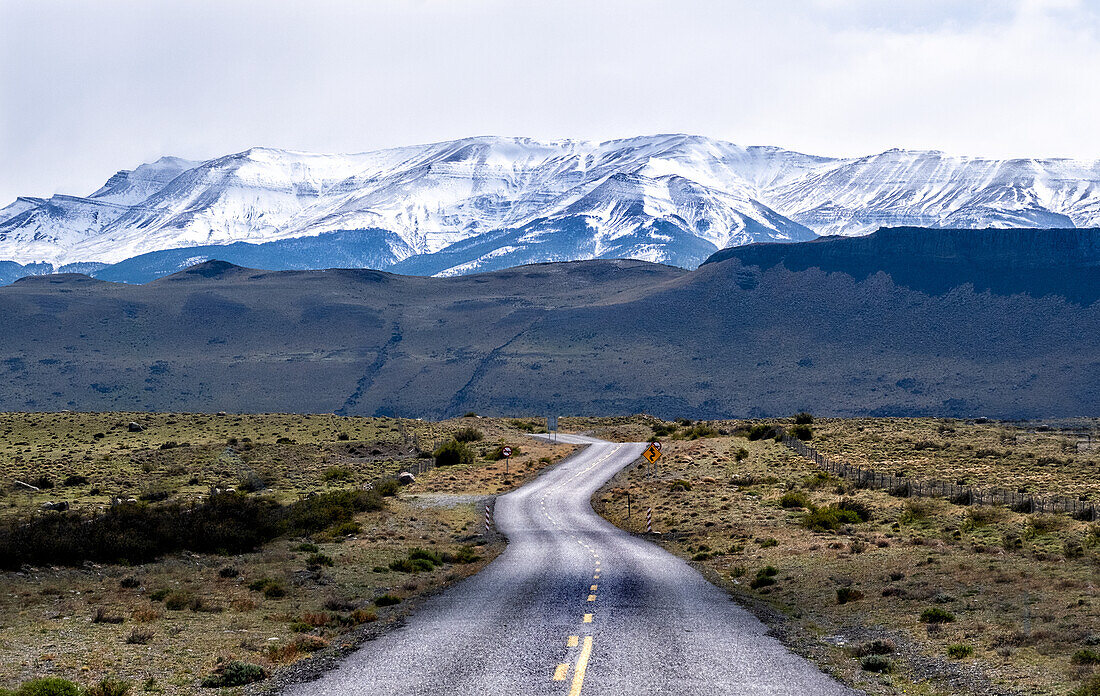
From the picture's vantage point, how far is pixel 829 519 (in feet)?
120

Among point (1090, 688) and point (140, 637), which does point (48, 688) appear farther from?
Answer: point (1090, 688)

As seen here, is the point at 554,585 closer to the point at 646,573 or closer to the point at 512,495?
the point at 646,573

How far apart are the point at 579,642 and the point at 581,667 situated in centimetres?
186

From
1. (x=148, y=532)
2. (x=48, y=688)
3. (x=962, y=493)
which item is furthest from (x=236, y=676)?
(x=962, y=493)

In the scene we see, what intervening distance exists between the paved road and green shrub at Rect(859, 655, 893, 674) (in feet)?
3.24

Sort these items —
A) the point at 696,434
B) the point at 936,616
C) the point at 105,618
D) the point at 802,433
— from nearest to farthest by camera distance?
the point at 105,618
the point at 936,616
the point at 802,433
the point at 696,434

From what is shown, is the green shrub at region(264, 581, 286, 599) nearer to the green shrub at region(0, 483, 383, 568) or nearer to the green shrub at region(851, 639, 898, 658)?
the green shrub at region(0, 483, 383, 568)

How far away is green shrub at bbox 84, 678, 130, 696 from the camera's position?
14.6 meters

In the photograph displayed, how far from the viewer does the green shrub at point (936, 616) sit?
20.1 meters

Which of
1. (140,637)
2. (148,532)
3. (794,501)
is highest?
(140,637)

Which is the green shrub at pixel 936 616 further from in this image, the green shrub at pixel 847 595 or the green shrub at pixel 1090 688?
the green shrub at pixel 1090 688

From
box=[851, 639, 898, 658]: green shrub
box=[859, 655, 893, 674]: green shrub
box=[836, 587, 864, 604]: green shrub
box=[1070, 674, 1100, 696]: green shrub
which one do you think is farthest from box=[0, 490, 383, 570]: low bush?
box=[1070, 674, 1100, 696]: green shrub

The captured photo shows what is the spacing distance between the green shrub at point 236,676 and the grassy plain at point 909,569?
9553 millimetres

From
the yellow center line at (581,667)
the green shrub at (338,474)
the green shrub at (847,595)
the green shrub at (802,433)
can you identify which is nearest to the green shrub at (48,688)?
the yellow center line at (581,667)
